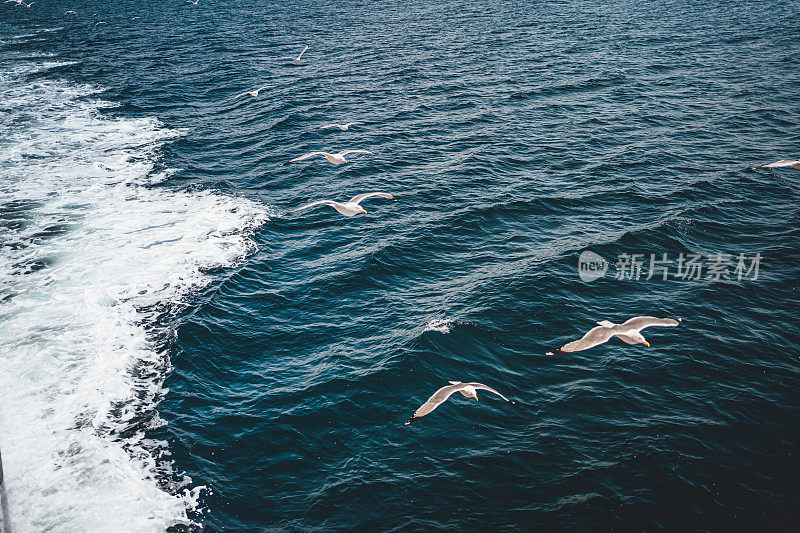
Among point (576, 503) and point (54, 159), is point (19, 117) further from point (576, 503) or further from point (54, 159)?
point (576, 503)

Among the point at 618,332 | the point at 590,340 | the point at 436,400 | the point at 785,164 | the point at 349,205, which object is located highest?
the point at 785,164

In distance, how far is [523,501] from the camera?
11727mm

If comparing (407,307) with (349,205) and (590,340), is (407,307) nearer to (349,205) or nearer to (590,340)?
(590,340)

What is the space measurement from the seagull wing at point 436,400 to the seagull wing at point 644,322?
5483 millimetres

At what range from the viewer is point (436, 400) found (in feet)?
45.8

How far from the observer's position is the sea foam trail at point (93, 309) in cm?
1223

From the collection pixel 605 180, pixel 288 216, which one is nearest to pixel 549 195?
pixel 605 180

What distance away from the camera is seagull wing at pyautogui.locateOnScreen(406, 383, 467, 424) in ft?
44.9

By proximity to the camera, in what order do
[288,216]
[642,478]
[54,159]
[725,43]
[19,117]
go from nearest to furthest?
[642,478] → [288,216] → [54,159] → [19,117] → [725,43]

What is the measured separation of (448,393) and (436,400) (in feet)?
1.26

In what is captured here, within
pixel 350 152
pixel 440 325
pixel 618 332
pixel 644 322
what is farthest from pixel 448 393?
pixel 350 152

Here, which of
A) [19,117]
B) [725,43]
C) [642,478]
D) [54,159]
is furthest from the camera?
[725,43]

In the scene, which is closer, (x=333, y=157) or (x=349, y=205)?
(x=349, y=205)

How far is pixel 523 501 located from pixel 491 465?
3.64ft
